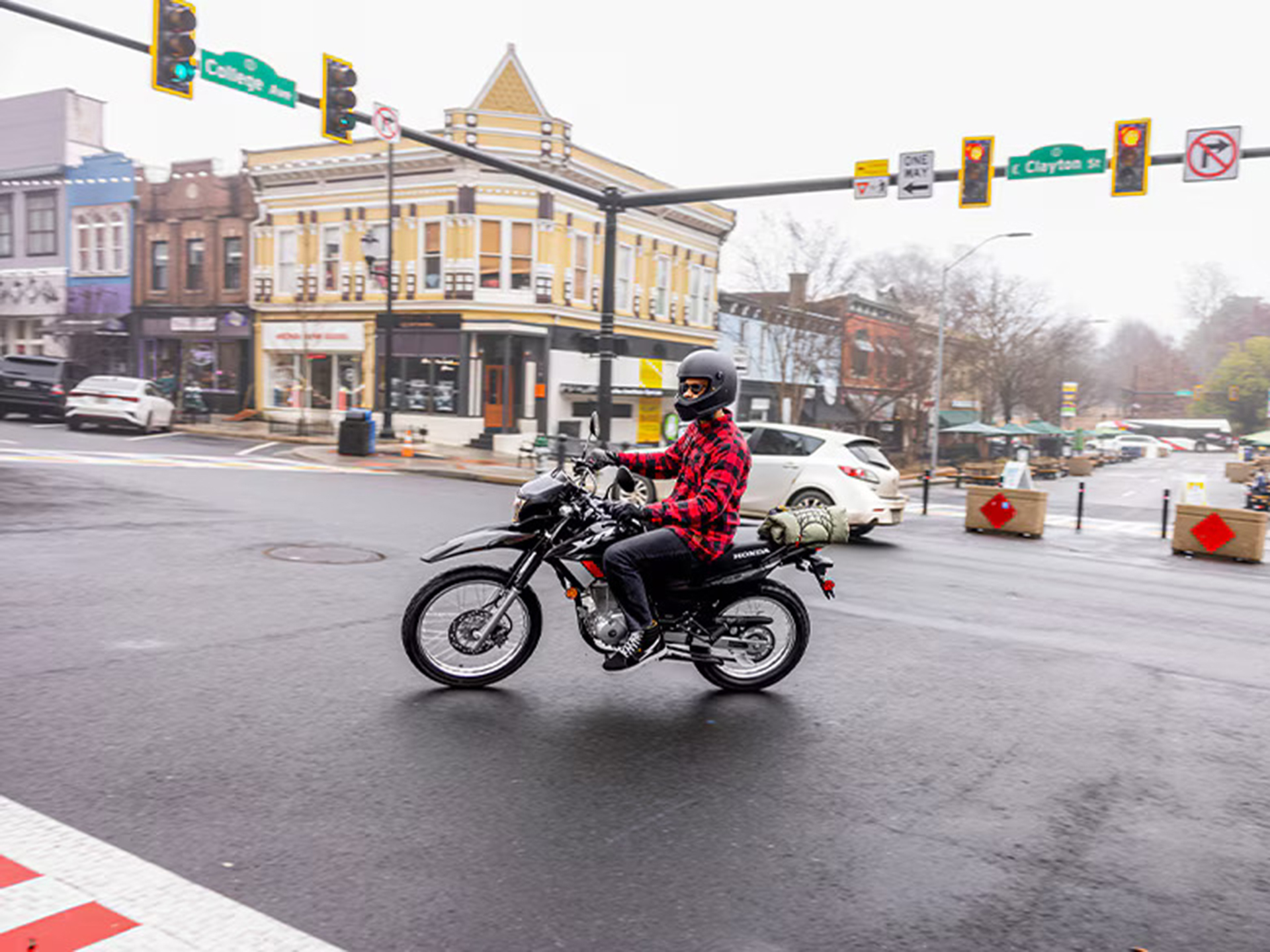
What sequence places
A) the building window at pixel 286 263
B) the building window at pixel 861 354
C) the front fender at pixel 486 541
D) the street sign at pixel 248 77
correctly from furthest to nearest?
the building window at pixel 861 354 → the building window at pixel 286 263 → the street sign at pixel 248 77 → the front fender at pixel 486 541

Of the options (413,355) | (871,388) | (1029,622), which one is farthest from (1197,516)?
(871,388)

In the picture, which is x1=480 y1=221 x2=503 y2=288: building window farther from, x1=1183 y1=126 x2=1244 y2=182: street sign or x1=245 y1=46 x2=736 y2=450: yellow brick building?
x1=1183 y1=126 x2=1244 y2=182: street sign

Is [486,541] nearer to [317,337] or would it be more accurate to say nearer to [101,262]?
[317,337]

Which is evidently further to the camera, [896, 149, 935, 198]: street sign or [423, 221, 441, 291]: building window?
[423, 221, 441, 291]: building window

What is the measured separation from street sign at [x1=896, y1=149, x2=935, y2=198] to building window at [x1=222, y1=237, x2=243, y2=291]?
96.3 ft

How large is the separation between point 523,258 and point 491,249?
1063mm

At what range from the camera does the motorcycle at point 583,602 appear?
18.2 ft

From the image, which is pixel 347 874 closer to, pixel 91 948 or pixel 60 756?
pixel 91 948

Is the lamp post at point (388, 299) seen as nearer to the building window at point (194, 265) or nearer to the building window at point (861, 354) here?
the building window at point (194, 265)

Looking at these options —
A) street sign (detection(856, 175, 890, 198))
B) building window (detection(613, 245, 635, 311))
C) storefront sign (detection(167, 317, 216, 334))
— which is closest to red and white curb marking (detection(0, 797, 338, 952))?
street sign (detection(856, 175, 890, 198))

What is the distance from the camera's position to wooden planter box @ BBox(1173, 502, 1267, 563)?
14828 mm

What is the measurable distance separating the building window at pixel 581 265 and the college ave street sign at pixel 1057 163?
1989cm

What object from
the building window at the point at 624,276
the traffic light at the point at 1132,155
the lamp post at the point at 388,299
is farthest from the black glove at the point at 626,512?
the building window at the point at 624,276

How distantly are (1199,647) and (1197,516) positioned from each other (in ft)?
28.1
